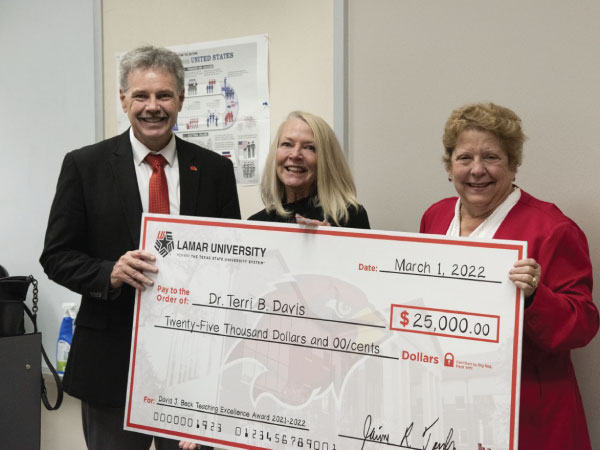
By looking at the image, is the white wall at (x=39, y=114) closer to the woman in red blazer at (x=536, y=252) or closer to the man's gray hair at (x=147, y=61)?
the man's gray hair at (x=147, y=61)

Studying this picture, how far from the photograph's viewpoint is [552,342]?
132 centimetres

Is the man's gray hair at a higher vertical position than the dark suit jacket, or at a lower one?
higher

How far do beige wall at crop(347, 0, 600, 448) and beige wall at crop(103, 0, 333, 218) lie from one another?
0.13 meters

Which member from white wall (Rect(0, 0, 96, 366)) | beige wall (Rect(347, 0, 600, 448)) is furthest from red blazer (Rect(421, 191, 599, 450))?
white wall (Rect(0, 0, 96, 366))

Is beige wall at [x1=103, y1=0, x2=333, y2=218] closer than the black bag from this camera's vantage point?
Yes

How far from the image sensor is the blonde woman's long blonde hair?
65.7 inches

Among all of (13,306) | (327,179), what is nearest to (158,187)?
(327,179)

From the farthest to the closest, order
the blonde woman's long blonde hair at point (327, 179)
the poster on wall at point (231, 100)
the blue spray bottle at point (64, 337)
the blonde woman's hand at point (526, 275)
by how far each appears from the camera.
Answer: the blue spray bottle at point (64, 337), the poster on wall at point (231, 100), the blonde woman's long blonde hair at point (327, 179), the blonde woman's hand at point (526, 275)

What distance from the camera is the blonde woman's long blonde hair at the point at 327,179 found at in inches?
65.7

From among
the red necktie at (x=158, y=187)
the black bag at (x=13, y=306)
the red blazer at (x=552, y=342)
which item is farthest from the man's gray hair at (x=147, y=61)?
the black bag at (x=13, y=306)

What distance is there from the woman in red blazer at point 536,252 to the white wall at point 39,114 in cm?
193

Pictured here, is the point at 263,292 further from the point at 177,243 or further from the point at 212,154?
the point at 212,154

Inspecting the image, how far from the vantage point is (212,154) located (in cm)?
179

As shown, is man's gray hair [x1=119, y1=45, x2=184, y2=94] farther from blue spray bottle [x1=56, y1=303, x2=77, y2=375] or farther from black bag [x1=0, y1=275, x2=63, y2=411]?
blue spray bottle [x1=56, y1=303, x2=77, y2=375]
